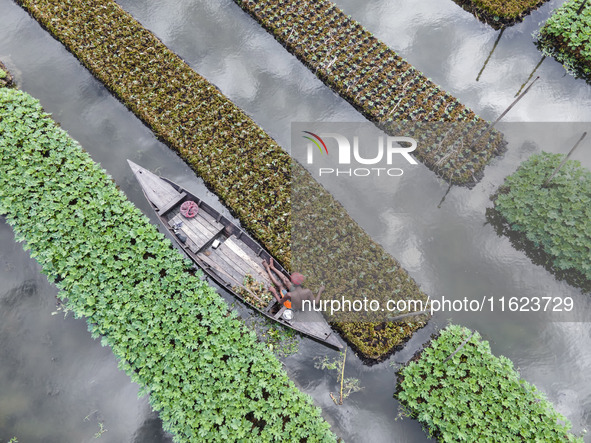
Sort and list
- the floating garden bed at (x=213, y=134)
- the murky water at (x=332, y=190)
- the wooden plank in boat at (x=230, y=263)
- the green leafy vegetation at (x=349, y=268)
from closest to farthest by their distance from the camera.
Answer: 1. the murky water at (x=332, y=190)
2. the green leafy vegetation at (x=349, y=268)
3. the wooden plank in boat at (x=230, y=263)
4. the floating garden bed at (x=213, y=134)

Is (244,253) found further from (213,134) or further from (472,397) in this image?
(472,397)

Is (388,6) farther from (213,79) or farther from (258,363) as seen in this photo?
(258,363)

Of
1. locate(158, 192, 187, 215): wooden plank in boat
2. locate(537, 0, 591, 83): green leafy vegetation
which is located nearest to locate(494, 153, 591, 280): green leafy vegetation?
locate(537, 0, 591, 83): green leafy vegetation

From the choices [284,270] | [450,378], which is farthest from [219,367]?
[450,378]

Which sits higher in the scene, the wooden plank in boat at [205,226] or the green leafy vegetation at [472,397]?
the wooden plank in boat at [205,226]

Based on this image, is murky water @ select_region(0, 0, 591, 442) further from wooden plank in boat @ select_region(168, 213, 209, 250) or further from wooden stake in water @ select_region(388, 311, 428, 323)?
wooden plank in boat @ select_region(168, 213, 209, 250)

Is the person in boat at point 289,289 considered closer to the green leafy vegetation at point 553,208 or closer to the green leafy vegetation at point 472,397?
the green leafy vegetation at point 472,397
